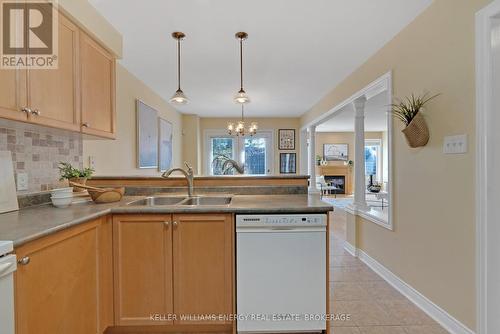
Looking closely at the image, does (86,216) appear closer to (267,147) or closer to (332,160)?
(267,147)

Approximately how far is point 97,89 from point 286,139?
5.43 meters

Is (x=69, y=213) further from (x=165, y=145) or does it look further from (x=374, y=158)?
(x=374, y=158)

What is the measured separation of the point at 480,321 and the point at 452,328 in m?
0.27

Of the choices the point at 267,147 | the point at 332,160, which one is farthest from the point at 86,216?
the point at 332,160

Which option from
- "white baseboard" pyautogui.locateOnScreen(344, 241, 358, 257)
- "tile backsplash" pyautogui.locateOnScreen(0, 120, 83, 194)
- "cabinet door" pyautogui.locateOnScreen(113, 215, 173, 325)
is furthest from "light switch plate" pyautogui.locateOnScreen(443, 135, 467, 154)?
"tile backsplash" pyautogui.locateOnScreen(0, 120, 83, 194)

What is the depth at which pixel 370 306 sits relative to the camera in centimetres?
217

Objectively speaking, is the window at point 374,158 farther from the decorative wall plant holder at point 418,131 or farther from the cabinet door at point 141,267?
the cabinet door at point 141,267

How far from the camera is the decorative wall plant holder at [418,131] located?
2023mm

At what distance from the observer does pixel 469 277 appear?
170cm

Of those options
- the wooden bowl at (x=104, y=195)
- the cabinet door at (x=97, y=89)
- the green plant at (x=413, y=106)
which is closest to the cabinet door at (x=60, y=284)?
the wooden bowl at (x=104, y=195)

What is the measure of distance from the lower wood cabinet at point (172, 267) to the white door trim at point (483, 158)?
5.00ft

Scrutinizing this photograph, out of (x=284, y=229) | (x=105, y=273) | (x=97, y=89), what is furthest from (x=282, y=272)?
(x=97, y=89)

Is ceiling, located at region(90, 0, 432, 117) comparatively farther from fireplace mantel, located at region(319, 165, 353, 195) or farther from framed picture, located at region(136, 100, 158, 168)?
fireplace mantel, located at region(319, 165, 353, 195)

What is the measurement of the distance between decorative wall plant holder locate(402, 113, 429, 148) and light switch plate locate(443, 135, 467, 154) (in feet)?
0.54
